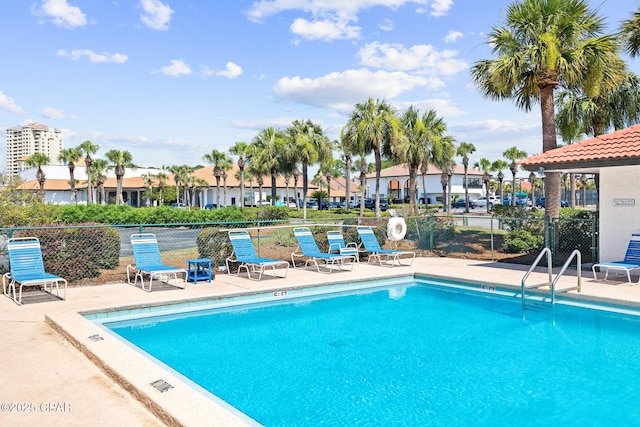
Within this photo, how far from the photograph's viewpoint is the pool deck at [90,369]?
432 centimetres

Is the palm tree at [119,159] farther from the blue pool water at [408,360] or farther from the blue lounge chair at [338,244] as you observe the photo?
the blue pool water at [408,360]

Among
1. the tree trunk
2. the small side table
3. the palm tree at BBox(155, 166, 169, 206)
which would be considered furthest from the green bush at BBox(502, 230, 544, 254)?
the palm tree at BBox(155, 166, 169, 206)

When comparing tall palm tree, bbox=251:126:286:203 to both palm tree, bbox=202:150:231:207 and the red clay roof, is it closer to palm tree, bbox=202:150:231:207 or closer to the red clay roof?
→ palm tree, bbox=202:150:231:207

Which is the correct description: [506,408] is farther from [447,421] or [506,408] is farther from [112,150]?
[112,150]

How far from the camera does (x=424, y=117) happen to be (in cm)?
3259

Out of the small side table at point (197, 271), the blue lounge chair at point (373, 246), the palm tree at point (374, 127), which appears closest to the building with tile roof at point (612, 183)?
the blue lounge chair at point (373, 246)

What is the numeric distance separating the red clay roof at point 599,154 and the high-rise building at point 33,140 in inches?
8079

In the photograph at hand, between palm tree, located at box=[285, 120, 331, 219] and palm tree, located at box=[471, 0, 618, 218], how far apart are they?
74.6 feet

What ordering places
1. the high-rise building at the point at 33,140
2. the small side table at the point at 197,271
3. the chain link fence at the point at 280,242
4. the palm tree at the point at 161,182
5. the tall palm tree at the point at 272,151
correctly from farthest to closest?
1. the high-rise building at the point at 33,140
2. the palm tree at the point at 161,182
3. the tall palm tree at the point at 272,151
4. the small side table at the point at 197,271
5. the chain link fence at the point at 280,242

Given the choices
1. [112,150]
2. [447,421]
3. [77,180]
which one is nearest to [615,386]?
[447,421]

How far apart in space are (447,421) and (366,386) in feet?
3.79

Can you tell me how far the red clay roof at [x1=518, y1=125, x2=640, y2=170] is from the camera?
11.4m

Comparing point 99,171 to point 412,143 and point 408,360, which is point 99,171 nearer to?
point 412,143

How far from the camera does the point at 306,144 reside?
38125 mm
